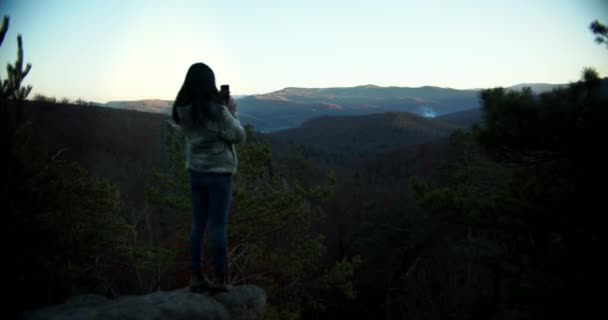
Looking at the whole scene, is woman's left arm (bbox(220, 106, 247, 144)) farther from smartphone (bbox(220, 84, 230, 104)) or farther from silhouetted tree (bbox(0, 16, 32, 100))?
silhouetted tree (bbox(0, 16, 32, 100))

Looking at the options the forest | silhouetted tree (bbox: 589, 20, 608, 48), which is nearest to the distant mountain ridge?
the forest

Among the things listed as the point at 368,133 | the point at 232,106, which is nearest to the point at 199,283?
the point at 232,106

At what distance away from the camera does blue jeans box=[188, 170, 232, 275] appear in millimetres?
2955

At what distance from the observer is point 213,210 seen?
2973 millimetres

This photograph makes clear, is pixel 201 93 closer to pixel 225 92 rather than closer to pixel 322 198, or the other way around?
pixel 225 92

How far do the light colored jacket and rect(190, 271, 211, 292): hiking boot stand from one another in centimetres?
95

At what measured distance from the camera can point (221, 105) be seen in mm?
2939

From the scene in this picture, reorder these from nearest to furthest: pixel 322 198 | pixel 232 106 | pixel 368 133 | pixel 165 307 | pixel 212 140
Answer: pixel 165 307 < pixel 212 140 < pixel 232 106 < pixel 322 198 < pixel 368 133

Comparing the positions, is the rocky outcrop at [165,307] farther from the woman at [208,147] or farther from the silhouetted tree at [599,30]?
the silhouetted tree at [599,30]

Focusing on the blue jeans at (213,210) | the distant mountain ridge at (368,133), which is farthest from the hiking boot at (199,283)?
the distant mountain ridge at (368,133)

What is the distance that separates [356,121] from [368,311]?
14082 centimetres

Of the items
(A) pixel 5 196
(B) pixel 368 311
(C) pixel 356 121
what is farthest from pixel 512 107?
(C) pixel 356 121

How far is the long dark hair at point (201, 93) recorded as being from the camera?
286 centimetres

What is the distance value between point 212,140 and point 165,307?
133 centimetres
